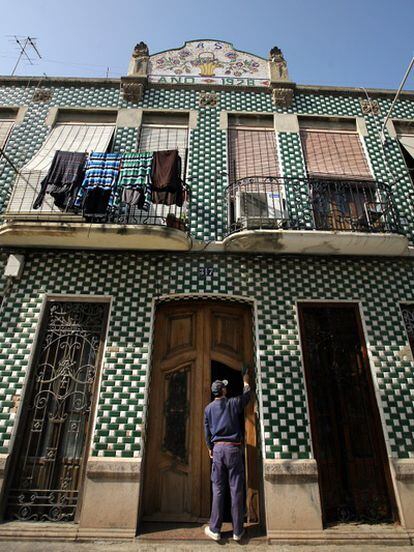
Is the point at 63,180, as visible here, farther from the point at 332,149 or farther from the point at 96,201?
the point at 332,149

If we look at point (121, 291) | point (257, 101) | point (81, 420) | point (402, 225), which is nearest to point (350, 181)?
point (402, 225)

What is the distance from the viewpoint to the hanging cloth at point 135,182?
617cm

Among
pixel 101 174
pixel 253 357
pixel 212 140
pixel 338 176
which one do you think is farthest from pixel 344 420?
pixel 212 140

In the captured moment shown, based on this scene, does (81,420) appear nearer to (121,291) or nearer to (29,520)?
(29,520)

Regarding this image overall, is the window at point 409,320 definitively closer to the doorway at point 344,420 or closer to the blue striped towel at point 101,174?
the doorway at point 344,420

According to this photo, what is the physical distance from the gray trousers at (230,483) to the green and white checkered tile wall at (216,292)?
729 mm

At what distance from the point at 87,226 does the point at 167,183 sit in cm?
155

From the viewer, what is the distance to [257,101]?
825cm

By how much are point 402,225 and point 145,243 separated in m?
4.80

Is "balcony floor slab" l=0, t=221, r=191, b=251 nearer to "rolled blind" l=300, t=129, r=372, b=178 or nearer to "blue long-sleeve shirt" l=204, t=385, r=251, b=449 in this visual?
"blue long-sleeve shirt" l=204, t=385, r=251, b=449

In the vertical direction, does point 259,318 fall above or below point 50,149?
below

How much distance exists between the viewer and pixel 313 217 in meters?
6.63

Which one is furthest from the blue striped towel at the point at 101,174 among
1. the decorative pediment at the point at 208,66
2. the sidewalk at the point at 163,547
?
the sidewalk at the point at 163,547

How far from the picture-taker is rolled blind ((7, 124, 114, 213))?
636 cm
